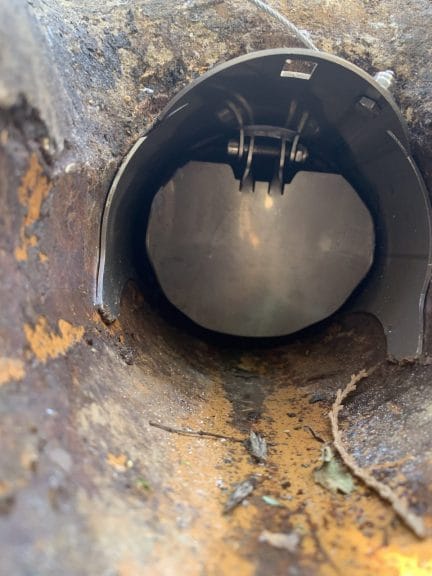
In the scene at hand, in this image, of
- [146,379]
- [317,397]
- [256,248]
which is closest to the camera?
[146,379]

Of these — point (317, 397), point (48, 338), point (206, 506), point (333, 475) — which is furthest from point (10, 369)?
point (317, 397)

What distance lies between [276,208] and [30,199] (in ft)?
4.32

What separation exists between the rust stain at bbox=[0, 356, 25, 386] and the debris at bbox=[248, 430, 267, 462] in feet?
1.79

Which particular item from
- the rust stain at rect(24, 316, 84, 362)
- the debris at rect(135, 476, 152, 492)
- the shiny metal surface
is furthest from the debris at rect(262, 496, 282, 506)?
the shiny metal surface

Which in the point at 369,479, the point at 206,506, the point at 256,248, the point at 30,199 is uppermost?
the point at 256,248

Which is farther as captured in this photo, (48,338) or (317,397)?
(317,397)

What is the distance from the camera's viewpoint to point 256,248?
205 centimetres

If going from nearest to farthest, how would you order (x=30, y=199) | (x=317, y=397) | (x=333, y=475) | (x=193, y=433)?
1. (x=30, y=199)
2. (x=333, y=475)
3. (x=193, y=433)
4. (x=317, y=397)

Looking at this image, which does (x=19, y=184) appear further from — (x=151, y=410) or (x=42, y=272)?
(x=151, y=410)

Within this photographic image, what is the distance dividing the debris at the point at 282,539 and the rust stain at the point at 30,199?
609 millimetres

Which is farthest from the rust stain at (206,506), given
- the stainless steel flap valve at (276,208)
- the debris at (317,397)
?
the stainless steel flap valve at (276,208)

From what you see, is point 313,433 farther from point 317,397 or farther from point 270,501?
point 270,501

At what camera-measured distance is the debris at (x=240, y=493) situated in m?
0.88

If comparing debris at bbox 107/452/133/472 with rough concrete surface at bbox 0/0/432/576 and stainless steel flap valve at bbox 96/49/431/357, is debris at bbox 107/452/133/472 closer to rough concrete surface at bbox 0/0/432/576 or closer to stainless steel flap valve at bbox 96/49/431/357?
rough concrete surface at bbox 0/0/432/576
